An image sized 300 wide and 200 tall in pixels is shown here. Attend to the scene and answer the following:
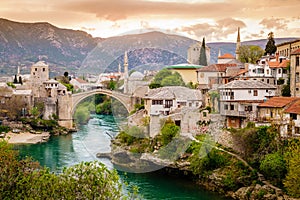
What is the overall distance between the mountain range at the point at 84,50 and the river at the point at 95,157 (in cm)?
497

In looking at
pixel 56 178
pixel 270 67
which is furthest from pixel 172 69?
pixel 56 178

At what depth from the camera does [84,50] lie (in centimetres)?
10050

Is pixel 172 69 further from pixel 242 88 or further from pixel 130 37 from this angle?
pixel 242 88

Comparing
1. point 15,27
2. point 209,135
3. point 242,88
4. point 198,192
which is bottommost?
point 198,192

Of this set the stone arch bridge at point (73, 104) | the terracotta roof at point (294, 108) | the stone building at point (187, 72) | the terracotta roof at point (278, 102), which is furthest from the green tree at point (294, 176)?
the stone arch bridge at point (73, 104)

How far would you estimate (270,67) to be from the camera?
2697cm

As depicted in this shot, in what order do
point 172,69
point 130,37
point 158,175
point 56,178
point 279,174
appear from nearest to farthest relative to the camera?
point 56,178
point 279,174
point 158,175
point 130,37
point 172,69

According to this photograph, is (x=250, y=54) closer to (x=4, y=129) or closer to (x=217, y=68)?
(x=217, y=68)

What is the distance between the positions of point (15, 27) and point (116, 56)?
91.0 m

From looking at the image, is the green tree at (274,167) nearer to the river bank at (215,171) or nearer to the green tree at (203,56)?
the river bank at (215,171)

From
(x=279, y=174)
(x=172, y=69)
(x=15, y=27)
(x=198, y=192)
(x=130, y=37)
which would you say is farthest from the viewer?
(x=15, y=27)

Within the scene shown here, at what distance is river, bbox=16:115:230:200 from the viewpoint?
63.9 feet

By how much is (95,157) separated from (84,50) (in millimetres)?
75703

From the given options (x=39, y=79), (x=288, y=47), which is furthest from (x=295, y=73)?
(x=39, y=79)
